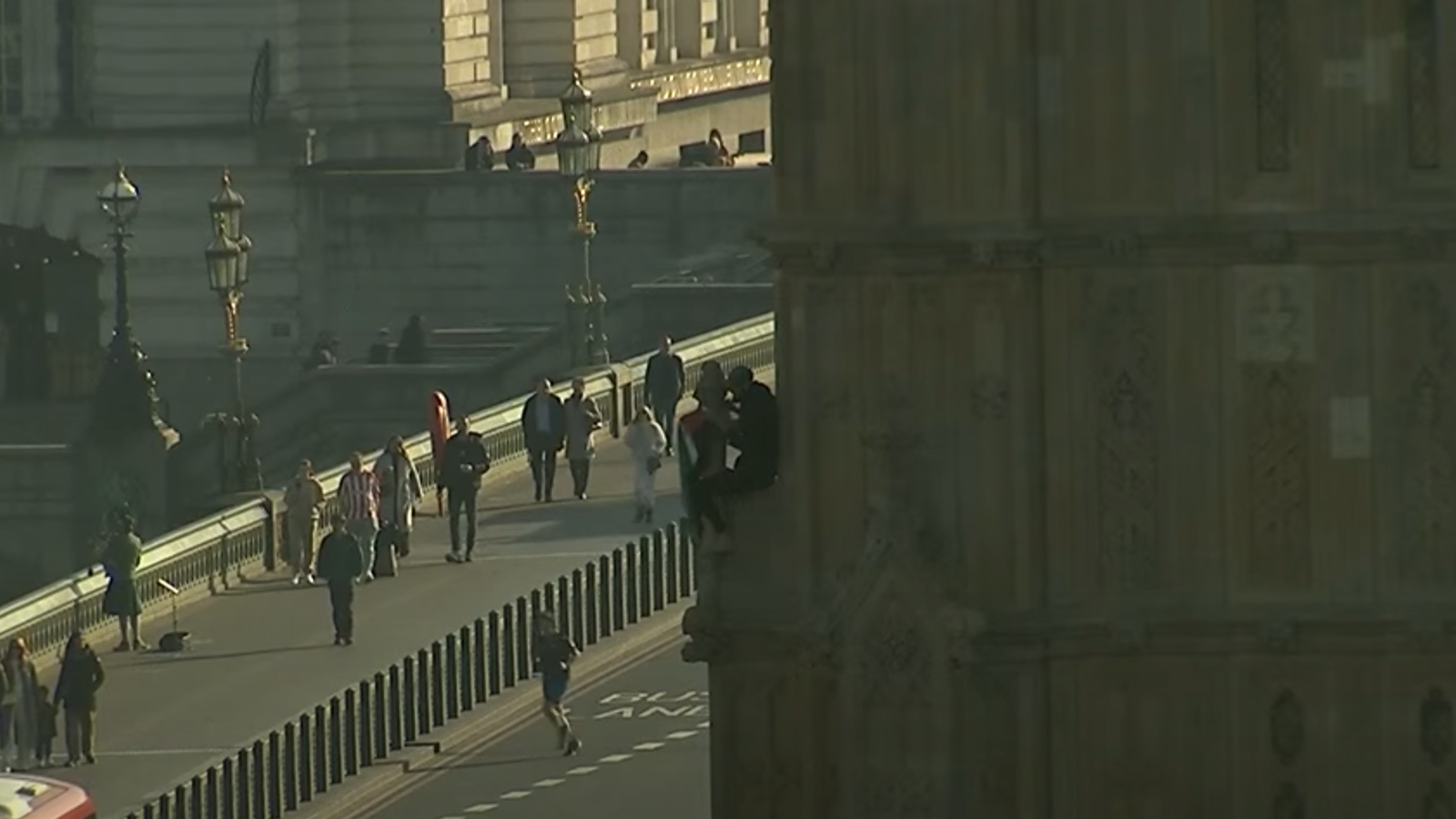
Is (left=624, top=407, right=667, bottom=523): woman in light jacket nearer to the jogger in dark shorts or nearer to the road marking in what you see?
the jogger in dark shorts

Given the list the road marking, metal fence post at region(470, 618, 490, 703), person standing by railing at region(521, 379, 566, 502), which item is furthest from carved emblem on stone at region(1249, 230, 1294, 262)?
person standing by railing at region(521, 379, 566, 502)

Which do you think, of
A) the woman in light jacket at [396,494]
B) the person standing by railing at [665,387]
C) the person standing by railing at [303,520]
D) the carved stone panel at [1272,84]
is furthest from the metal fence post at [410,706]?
the carved stone panel at [1272,84]

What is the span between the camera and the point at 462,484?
6391 cm

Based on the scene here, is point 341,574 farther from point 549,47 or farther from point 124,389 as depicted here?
point 549,47

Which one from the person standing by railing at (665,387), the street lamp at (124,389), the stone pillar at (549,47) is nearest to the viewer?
the person standing by railing at (665,387)

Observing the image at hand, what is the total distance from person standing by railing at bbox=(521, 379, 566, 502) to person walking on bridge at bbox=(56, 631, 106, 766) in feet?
50.6

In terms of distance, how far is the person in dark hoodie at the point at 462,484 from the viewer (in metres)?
63.8

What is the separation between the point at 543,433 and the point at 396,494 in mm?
4415

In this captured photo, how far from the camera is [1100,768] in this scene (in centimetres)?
2880

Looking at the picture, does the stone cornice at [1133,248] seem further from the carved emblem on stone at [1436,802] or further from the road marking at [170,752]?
the road marking at [170,752]

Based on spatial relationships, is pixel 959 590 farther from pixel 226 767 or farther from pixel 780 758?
pixel 226 767

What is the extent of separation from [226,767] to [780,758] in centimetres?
1982

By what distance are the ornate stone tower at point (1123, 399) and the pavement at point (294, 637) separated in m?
20.8

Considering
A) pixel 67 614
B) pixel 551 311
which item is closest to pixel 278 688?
pixel 67 614
